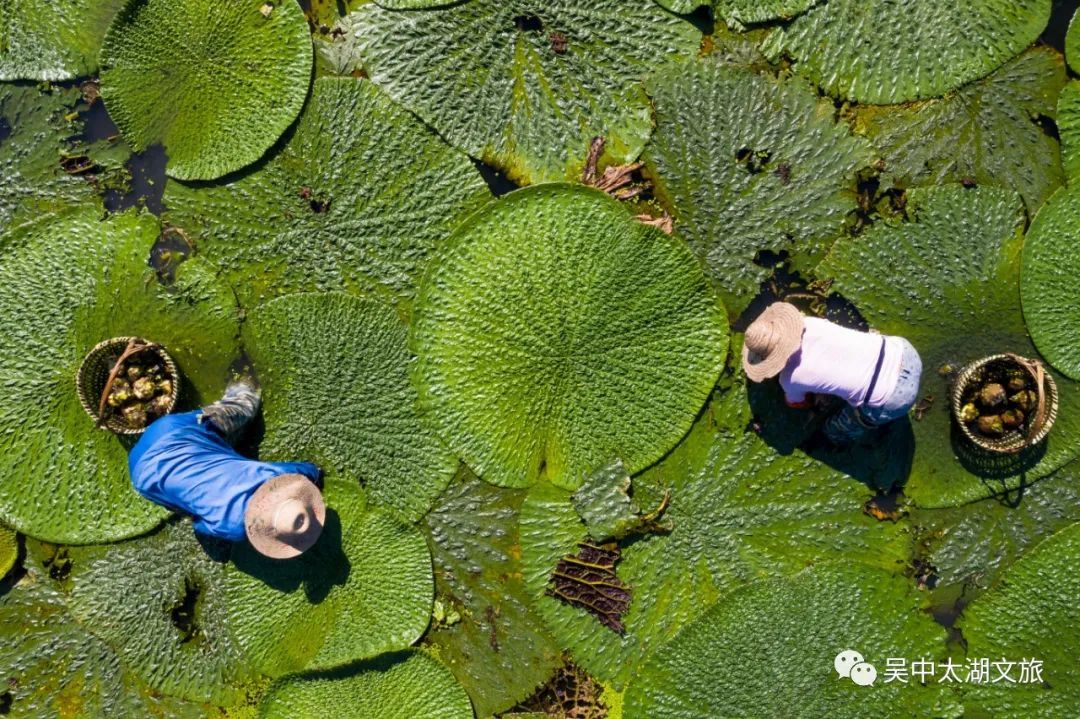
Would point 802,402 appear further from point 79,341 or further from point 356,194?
point 79,341

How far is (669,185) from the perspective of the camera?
9.21 feet

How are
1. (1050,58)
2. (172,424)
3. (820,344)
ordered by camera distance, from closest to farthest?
(820,344) → (172,424) → (1050,58)

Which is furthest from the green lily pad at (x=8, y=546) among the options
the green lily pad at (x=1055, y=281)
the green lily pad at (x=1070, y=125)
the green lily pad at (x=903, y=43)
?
the green lily pad at (x=1070, y=125)

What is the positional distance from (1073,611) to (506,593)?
7.86ft

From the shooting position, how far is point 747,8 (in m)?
2.76

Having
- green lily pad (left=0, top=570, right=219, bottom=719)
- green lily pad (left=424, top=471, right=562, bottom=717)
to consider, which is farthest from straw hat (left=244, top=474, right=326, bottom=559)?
green lily pad (left=0, top=570, right=219, bottom=719)

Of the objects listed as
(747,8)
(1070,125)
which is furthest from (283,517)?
(1070,125)

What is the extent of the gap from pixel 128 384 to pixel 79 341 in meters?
0.30

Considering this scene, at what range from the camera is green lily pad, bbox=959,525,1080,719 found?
8.95 ft

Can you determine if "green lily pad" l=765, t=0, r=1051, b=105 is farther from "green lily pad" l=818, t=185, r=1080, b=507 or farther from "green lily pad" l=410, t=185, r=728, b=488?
"green lily pad" l=410, t=185, r=728, b=488

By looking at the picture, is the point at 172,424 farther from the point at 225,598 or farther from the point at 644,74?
the point at 644,74

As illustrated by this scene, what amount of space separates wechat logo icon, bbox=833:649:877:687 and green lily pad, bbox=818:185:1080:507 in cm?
72

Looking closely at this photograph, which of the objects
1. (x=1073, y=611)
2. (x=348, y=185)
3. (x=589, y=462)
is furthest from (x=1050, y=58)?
(x=348, y=185)

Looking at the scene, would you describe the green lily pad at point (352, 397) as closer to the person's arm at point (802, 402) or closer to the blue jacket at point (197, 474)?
the blue jacket at point (197, 474)
